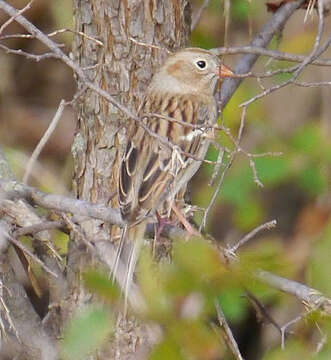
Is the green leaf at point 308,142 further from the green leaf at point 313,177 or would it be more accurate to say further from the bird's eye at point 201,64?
the bird's eye at point 201,64

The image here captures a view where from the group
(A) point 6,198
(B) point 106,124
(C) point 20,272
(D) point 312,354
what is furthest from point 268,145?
(D) point 312,354

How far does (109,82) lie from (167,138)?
0.98 feet

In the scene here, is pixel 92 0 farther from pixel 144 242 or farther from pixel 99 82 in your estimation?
pixel 144 242

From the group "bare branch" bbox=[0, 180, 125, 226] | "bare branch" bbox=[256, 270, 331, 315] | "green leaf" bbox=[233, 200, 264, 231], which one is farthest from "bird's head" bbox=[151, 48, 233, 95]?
"green leaf" bbox=[233, 200, 264, 231]

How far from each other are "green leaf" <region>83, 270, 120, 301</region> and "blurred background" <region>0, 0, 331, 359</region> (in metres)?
2.48

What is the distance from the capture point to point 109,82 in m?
3.62

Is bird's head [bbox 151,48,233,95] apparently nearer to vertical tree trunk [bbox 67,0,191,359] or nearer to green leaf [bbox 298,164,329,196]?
vertical tree trunk [bbox 67,0,191,359]

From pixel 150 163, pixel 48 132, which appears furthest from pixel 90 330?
pixel 150 163

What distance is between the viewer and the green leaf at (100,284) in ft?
5.48

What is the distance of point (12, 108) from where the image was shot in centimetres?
791

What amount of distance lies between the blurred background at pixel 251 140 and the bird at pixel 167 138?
0.70ft

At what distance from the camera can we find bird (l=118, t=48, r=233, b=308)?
336 cm

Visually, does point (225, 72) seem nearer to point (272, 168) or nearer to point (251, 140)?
point (272, 168)

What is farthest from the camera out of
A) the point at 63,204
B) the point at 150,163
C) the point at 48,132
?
the point at 150,163
